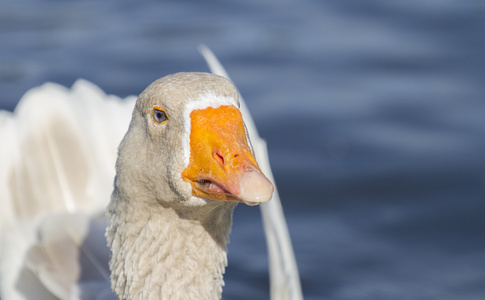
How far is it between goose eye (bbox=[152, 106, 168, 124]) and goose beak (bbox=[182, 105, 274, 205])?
0.50 feet

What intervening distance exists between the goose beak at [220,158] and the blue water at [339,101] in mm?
2713

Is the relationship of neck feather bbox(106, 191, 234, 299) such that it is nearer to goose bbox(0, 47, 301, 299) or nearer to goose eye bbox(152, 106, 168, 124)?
goose bbox(0, 47, 301, 299)

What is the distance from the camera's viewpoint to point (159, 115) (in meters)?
3.21

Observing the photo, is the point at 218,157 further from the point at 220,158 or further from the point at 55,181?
the point at 55,181

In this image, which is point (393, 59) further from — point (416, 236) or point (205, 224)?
point (205, 224)

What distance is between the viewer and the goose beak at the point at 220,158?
2857 millimetres

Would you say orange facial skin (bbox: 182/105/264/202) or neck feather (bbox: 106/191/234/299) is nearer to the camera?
orange facial skin (bbox: 182/105/264/202)

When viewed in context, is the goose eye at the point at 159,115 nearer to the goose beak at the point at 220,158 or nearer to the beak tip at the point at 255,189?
the goose beak at the point at 220,158

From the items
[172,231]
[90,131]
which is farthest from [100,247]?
[172,231]

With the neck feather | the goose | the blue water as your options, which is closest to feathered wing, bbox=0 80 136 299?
the goose

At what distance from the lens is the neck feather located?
135 inches

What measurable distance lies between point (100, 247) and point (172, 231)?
1.48m

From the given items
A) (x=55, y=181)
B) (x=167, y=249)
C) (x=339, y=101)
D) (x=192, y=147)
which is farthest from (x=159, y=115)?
(x=339, y=101)

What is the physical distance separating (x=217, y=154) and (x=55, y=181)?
2.35 meters
